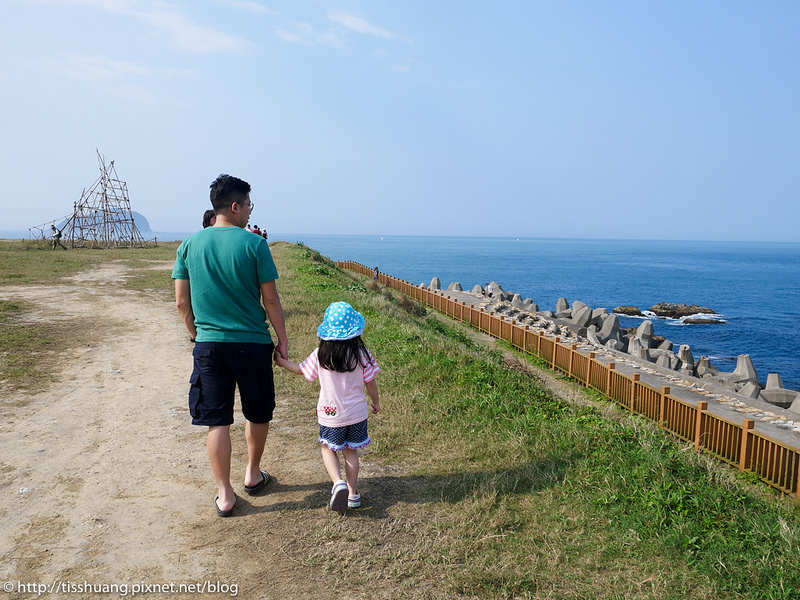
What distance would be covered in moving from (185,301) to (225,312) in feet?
1.12

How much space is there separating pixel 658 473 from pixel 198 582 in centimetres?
345

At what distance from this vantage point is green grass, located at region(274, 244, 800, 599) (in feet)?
10.3

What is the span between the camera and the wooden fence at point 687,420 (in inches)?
269

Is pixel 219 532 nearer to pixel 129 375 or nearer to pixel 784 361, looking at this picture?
pixel 129 375

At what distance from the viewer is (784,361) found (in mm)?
29797

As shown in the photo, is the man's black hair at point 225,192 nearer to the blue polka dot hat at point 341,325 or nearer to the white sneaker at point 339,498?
the blue polka dot hat at point 341,325

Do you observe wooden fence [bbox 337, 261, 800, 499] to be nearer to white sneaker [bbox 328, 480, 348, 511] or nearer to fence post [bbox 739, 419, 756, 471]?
fence post [bbox 739, 419, 756, 471]

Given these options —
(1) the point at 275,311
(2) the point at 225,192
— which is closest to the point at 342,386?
(1) the point at 275,311

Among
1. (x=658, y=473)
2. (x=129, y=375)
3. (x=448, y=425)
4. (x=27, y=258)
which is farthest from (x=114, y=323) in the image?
(x=27, y=258)

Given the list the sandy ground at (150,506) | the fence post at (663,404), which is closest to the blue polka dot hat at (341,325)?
the sandy ground at (150,506)

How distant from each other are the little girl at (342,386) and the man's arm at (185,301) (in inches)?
24.9

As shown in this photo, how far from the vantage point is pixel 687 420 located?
864 cm

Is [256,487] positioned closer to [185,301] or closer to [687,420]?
[185,301]

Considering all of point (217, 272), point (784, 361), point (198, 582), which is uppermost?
point (217, 272)
